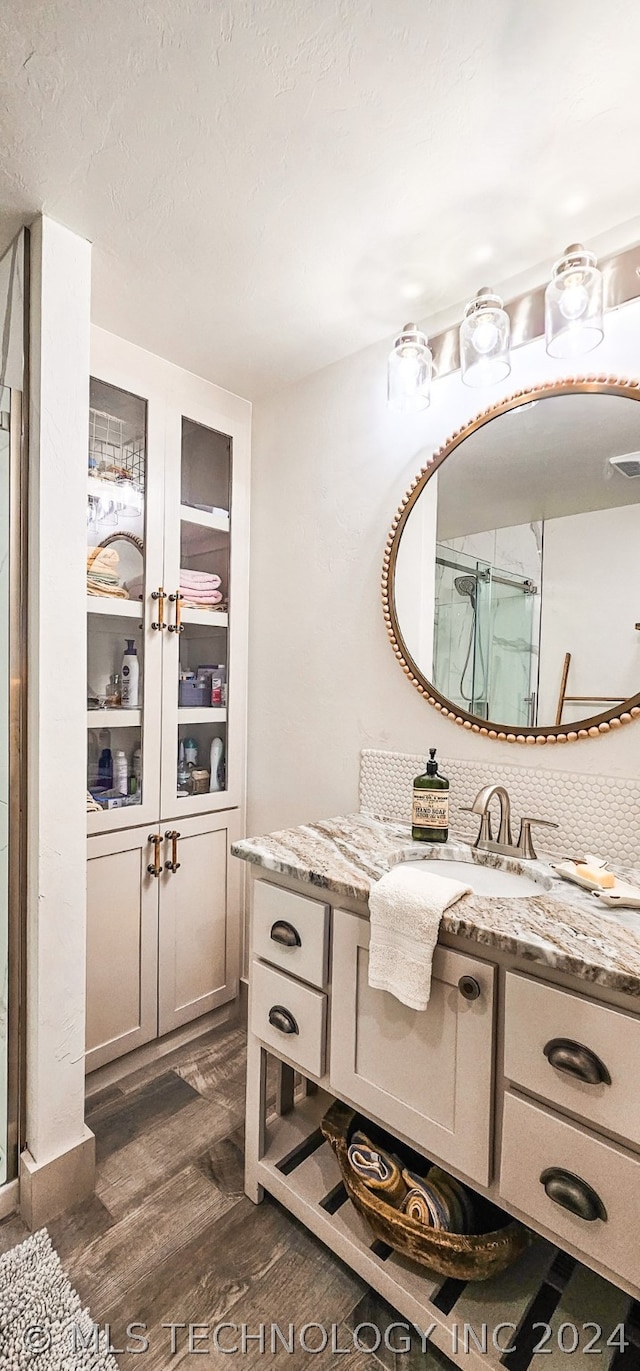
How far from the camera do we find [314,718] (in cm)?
192

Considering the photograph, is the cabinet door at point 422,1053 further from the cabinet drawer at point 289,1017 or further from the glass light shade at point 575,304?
the glass light shade at point 575,304

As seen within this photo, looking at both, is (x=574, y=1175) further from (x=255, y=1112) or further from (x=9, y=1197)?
(x=9, y=1197)

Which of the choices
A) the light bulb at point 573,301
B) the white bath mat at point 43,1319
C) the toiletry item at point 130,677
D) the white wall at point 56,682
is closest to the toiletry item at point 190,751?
the toiletry item at point 130,677

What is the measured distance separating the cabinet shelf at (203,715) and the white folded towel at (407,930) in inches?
43.5

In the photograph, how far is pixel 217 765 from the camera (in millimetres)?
2096

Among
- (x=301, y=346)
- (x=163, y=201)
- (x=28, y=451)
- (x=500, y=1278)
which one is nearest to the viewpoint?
(x=500, y=1278)

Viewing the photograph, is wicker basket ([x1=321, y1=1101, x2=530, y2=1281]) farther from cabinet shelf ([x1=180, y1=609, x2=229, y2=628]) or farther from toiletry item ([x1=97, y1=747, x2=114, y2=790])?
cabinet shelf ([x1=180, y1=609, x2=229, y2=628])

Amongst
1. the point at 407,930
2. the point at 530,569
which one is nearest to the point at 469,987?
the point at 407,930

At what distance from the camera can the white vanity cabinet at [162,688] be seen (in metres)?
1.75

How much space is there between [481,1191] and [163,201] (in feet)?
6.53

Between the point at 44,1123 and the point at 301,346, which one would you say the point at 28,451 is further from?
the point at 44,1123

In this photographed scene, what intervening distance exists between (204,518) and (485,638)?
108 cm

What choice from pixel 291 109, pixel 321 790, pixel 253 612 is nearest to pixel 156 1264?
pixel 321 790

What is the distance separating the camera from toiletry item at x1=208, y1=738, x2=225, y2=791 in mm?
2082
